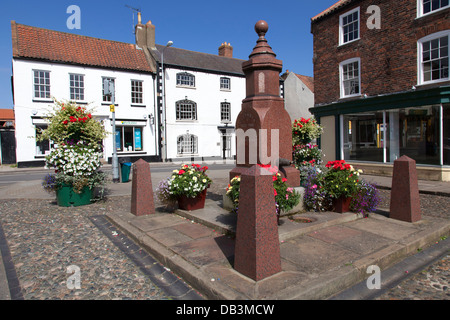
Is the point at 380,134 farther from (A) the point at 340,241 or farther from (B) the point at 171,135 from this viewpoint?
(B) the point at 171,135

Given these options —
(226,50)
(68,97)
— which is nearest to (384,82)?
(68,97)

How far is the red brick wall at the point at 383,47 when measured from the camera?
452 inches

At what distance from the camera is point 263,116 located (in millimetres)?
5789

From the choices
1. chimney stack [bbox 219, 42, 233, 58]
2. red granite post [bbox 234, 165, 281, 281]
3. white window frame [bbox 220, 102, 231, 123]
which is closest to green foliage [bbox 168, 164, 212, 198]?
red granite post [bbox 234, 165, 281, 281]

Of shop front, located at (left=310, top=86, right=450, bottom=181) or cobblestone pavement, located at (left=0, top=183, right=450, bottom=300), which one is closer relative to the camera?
cobblestone pavement, located at (left=0, top=183, right=450, bottom=300)

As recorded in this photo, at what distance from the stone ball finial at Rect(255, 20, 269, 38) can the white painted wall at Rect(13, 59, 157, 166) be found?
14971 millimetres

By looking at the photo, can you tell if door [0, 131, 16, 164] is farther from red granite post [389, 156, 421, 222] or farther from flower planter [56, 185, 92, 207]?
red granite post [389, 156, 421, 222]

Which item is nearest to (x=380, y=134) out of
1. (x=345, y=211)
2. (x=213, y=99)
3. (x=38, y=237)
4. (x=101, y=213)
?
→ (x=345, y=211)

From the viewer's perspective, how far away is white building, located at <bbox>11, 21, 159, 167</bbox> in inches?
757

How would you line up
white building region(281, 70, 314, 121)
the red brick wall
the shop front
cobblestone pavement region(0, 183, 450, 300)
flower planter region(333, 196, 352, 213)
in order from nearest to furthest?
cobblestone pavement region(0, 183, 450, 300), flower planter region(333, 196, 352, 213), the shop front, the red brick wall, white building region(281, 70, 314, 121)

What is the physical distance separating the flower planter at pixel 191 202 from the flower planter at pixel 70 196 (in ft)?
9.75

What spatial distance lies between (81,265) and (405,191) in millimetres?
5534

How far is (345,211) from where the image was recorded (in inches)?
232

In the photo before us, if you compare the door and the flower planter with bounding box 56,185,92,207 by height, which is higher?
the door
